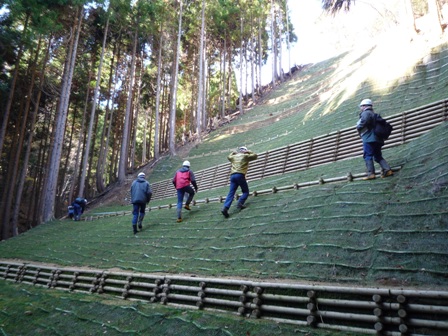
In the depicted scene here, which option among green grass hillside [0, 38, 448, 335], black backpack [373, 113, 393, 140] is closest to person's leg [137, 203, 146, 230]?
green grass hillside [0, 38, 448, 335]

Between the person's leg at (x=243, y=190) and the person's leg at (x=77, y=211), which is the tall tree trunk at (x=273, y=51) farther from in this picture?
the person's leg at (x=243, y=190)

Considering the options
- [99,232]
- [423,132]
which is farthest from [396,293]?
[99,232]

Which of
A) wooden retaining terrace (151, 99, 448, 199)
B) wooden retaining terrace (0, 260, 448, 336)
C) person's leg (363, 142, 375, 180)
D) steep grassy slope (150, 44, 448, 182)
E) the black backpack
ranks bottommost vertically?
wooden retaining terrace (0, 260, 448, 336)

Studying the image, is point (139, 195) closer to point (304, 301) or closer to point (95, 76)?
point (304, 301)

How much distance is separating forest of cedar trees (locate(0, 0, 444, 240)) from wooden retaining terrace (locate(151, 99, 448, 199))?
7048 mm

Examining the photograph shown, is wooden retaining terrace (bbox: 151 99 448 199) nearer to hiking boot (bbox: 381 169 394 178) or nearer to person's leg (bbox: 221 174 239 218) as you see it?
hiking boot (bbox: 381 169 394 178)

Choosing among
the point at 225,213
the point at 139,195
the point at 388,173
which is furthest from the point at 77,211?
the point at 388,173

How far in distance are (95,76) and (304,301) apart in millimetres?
22260

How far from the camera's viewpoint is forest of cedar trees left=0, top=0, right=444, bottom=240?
15.2 m

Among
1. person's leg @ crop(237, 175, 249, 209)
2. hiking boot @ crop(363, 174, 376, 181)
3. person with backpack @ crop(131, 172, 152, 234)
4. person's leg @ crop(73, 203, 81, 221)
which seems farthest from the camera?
person's leg @ crop(73, 203, 81, 221)

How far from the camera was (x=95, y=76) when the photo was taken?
72.5 feet

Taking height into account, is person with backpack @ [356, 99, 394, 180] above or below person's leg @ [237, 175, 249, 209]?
above

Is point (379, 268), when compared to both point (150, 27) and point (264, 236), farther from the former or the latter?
point (150, 27)

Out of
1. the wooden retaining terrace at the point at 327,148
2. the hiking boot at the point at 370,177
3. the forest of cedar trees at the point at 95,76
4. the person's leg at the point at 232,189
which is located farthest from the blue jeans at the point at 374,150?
the forest of cedar trees at the point at 95,76
